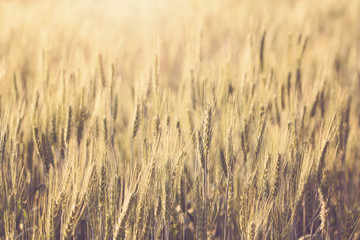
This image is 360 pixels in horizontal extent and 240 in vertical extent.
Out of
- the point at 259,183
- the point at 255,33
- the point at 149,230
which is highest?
the point at 255,33

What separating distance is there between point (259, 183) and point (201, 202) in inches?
9.4

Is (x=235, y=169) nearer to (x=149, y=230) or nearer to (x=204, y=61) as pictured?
(x=149, y=230)

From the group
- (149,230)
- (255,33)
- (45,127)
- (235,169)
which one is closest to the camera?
(149,230)

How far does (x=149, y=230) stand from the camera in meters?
1.19

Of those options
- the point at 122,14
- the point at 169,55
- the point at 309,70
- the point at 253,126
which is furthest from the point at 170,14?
the point at 253,126

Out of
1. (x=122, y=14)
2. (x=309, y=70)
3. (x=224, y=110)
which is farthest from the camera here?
(x=122, y=14)

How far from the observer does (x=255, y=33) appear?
2.26 meters

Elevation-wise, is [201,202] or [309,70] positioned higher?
[309,70]

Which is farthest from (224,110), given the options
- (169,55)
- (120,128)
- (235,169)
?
(169,55)

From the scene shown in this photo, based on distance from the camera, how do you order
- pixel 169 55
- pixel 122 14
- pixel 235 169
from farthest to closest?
pixel 122 14 → pixel 169 55 → pixel 235 169

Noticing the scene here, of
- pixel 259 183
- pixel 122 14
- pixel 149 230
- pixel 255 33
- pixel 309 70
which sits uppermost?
pixel 122 14

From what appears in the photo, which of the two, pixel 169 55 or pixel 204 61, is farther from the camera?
pixel 169 55

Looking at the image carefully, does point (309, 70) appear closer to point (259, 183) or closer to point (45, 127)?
point (259, 183)

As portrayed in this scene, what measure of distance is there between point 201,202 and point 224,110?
55 cm
